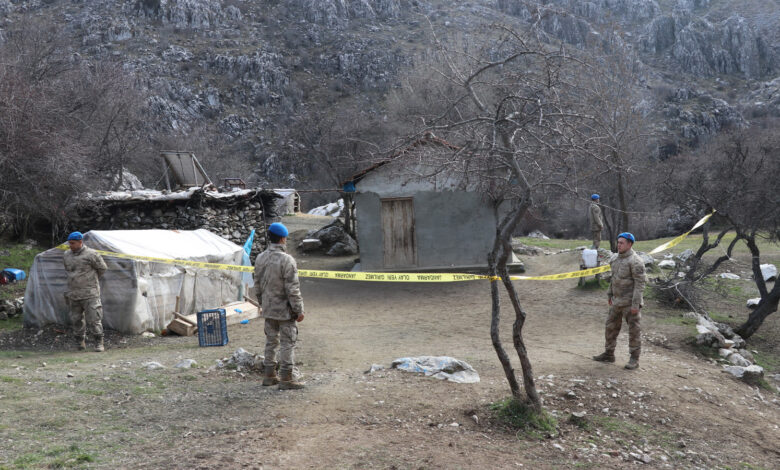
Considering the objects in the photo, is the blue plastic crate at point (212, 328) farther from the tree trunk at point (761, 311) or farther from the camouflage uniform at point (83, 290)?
the tree trunk at point (761, 311)

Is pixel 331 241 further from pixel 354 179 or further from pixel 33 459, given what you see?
pixel 33 459

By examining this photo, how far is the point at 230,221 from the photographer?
17594 millimetres

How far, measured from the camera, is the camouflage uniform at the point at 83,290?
27.4 feet

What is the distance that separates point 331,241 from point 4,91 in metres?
13.0

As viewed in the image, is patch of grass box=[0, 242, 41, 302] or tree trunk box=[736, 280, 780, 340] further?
patch of grass box=[0, 242, 41, 302]

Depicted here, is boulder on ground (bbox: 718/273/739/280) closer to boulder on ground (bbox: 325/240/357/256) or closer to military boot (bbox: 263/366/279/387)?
boulder on ground (bbox: 325/240/357/256)

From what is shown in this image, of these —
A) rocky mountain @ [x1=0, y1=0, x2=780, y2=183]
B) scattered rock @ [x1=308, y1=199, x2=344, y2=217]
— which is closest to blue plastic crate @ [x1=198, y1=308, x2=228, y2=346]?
scattered rock @ [x1=308, y1=199, x2=344, y2=217]

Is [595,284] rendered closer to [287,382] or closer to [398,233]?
[398,233]

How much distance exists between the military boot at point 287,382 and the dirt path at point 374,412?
0.46ft

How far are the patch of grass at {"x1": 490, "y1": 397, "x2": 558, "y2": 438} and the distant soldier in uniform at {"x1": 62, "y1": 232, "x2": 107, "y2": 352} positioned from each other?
6.29 meters

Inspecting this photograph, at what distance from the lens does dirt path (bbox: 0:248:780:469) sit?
4.56 m

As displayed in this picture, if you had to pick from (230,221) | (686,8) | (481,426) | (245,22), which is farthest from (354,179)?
(686,8)

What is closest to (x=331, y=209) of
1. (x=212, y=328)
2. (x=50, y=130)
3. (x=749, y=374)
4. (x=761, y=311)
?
(x=50, y=130)

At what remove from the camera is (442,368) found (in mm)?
6789
